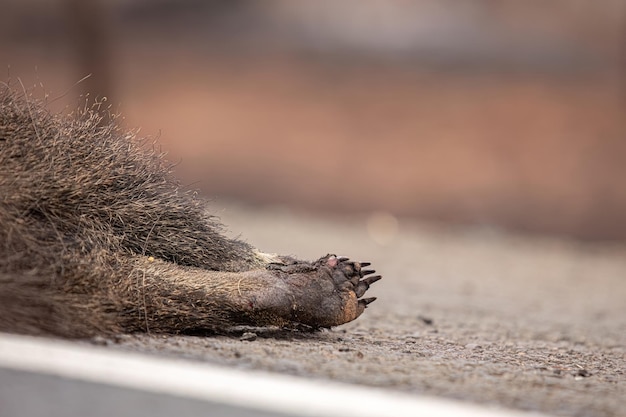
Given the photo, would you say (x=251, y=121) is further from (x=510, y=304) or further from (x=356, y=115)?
(x=510, y=304)

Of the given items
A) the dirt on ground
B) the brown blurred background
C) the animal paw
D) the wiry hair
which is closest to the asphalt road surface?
the dirt on ground

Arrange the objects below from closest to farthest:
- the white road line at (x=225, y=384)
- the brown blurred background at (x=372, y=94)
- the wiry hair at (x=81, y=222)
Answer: the white road line at (x=225, y=384), the wiry hair at (x=81, y=222), the brown blurred background at (x=372, y=94)

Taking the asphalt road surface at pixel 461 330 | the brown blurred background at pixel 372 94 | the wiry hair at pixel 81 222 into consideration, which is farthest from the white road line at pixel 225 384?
the brown blurred background at pixel 372 94

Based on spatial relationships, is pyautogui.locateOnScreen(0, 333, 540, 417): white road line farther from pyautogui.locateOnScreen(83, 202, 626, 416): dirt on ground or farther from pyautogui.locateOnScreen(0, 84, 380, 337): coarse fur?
pyautogui.locateOnScreen(0, 84, 380, 337): coarse fur

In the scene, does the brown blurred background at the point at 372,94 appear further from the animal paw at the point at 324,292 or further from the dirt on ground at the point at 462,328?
the animal paw at the point at 324,292

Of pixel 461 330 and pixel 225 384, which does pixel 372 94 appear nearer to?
pixel 461 330

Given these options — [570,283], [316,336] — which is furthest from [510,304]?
[316,336]
